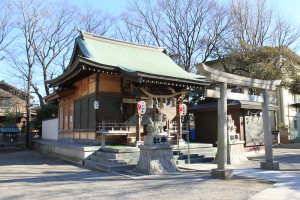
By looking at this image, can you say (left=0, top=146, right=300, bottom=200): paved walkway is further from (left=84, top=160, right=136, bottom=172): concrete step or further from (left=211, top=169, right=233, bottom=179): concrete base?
(left=84, top=160, right=136, bottom=172): concrete step

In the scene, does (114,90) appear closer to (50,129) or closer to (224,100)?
(224,100)

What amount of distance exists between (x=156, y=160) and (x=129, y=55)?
9.53m

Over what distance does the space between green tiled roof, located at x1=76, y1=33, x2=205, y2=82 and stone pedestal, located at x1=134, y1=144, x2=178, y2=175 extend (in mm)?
5765

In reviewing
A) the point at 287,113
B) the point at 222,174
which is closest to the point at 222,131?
the point at 222,174

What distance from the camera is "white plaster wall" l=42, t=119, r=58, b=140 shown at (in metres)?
20.2

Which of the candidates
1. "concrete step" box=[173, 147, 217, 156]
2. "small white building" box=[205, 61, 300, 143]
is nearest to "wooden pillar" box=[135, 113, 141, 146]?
"concrete step" box=[173, 147, 217, 156]

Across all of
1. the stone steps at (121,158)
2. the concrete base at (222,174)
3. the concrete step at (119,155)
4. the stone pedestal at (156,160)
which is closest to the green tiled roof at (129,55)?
the stone steps at (121,158)

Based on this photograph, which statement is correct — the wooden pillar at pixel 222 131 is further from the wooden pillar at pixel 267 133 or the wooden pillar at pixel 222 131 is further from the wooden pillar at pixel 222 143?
the wooden pillar at pixel 267 133

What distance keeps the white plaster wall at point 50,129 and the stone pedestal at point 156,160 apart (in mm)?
12598

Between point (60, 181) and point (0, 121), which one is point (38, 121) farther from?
point (60, 181)

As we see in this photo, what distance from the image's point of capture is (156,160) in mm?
9047

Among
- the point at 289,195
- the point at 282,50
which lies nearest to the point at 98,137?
the point at 289,195

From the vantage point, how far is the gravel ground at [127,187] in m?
6.25

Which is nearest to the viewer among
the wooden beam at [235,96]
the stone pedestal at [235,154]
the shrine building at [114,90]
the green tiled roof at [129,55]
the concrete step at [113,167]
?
the wooden beam at [235,96]
